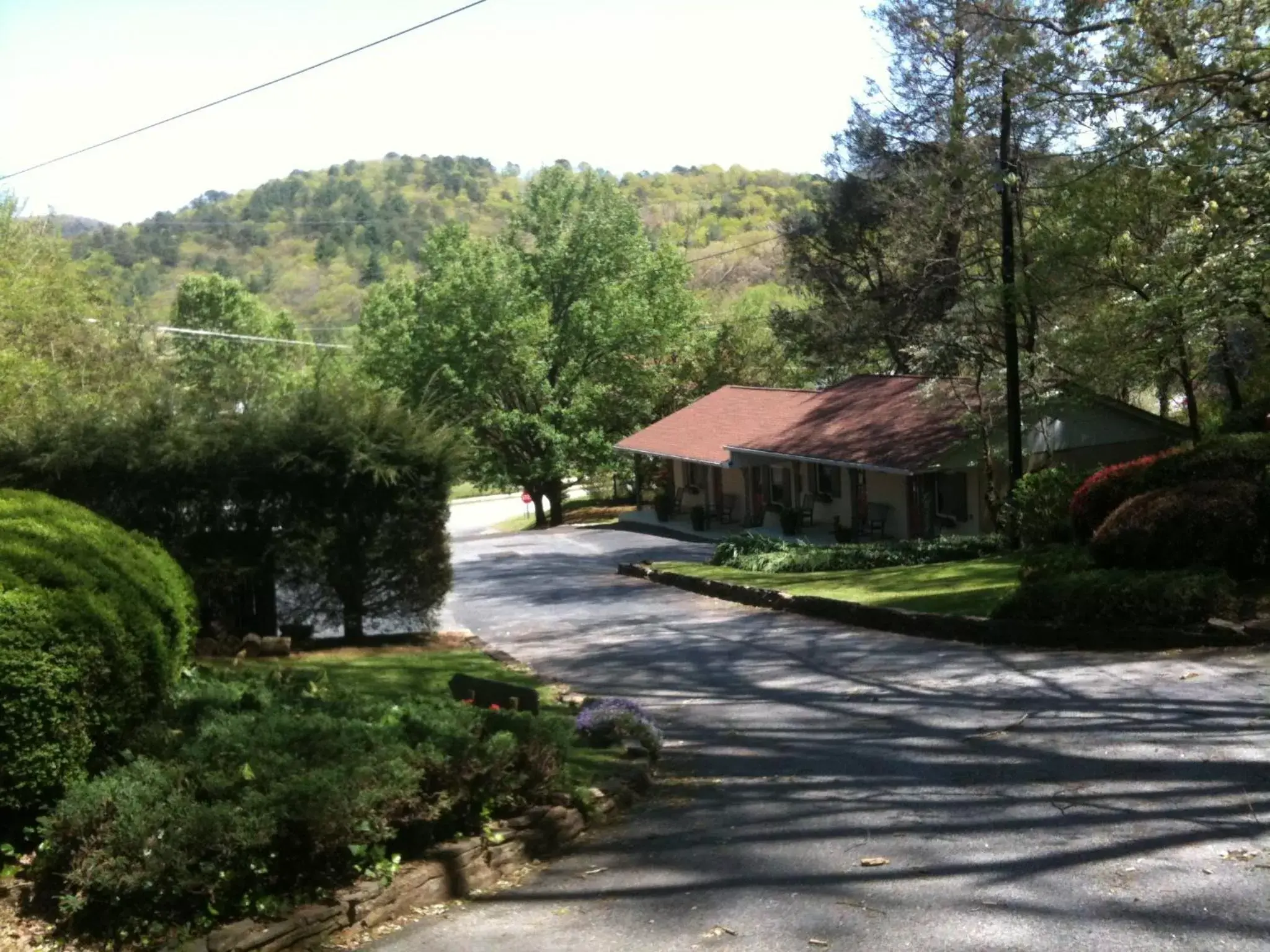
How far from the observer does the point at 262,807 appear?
265 inches

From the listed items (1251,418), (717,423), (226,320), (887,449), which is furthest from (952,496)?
(226,320)

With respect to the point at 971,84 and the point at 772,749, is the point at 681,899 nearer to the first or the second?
the point at 772,749

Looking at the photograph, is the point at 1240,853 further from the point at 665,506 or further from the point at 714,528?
the point at 665,506

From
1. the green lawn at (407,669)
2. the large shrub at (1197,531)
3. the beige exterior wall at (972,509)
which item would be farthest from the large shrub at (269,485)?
the beige exterior wall at (972,509)

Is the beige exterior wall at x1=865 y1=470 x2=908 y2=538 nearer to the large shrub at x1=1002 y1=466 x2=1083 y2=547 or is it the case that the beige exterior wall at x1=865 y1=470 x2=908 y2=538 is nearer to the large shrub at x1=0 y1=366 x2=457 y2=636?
the large shrub at x1=1002 y1=466 x2=1083 y2=547

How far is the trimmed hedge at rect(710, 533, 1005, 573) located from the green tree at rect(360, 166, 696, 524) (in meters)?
22.8

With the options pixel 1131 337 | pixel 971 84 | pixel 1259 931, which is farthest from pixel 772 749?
pixel 1131 337

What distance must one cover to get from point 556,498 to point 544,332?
25.7ft

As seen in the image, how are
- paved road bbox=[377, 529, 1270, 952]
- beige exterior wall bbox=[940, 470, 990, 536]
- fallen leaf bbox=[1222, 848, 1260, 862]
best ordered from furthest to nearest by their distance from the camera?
beige exterior wall bbox=[940, 470, 990, 536], fallen leaf bbox=[1222, 848, 1260, 862], paved road bbox=[377, 529, 1270, 952]

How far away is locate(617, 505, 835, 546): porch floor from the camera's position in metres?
39.9

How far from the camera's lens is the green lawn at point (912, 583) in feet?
62.3

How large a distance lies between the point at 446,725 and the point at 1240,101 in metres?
13.1

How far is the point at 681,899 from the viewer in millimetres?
6840

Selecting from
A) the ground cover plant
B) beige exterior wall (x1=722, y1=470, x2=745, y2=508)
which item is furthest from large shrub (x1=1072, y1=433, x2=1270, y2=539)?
beige exterior wall (x1=722, y1=470, x2=745, y2=508)
